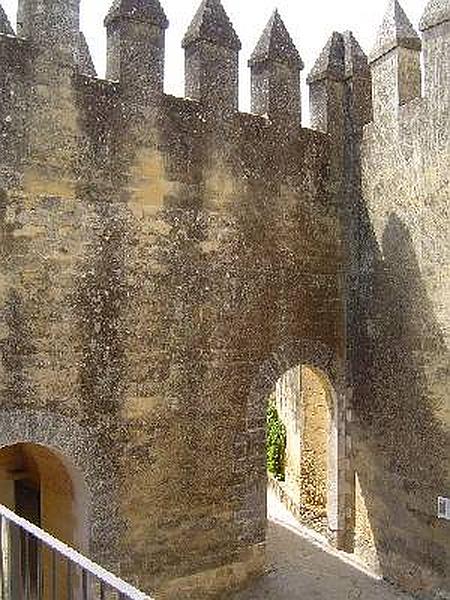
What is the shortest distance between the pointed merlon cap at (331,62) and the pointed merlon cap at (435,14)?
154 cm

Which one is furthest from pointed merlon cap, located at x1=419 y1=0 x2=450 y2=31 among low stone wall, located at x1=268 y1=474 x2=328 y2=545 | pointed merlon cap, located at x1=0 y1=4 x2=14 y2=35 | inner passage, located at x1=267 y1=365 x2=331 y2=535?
low stone wall, located at x1=268 y1=474 x2=328 y2=545

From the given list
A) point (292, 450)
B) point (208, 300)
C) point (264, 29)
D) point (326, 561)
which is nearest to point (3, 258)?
point (208, 300)

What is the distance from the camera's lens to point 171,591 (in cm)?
747

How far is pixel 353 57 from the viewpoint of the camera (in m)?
9.13

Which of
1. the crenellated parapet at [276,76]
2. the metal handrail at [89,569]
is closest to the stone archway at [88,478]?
the metal handrail at [89,569]

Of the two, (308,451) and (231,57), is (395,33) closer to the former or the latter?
(231,57)

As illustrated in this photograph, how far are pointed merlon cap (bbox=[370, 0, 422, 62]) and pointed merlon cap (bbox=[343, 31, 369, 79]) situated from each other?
21.8 inches

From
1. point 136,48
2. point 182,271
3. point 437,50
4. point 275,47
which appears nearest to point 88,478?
Answer: point 182,271

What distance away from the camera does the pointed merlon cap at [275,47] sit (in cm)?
844

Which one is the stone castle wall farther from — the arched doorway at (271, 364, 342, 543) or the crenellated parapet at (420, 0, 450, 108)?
the arched doorway at (271, 364, 342, 543)

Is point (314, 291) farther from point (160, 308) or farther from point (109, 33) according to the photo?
point (109, 33)

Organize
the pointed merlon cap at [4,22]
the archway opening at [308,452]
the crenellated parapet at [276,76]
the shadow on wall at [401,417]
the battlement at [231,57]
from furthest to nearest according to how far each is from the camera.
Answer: the archway opening at [308,452] < the crenellated parapet at [276,76] < the shadow on wall at [401,417] < the pointed merlon cap at [4,22] < the battlement at [231,57]

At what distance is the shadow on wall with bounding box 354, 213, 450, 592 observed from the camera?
774 cm

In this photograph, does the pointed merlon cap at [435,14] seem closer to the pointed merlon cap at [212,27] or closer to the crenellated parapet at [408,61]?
the crenellated parapet at [408,61]
